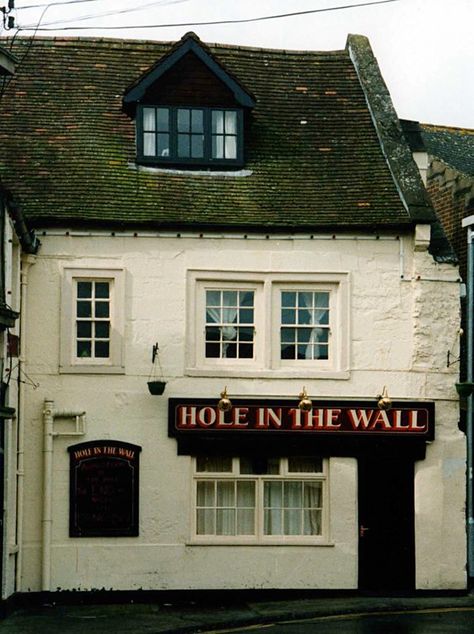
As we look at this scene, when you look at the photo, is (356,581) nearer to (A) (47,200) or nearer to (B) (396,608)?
(B) (396,608)

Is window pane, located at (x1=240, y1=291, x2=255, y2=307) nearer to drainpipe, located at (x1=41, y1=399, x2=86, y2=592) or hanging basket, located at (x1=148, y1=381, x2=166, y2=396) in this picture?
hanging basket, located at (x1=148, y1=381, x2=166, y2=396)

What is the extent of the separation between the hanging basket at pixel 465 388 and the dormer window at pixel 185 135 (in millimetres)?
5622

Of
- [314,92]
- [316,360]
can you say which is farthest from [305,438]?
[314,92]

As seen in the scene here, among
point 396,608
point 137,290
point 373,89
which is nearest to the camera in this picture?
point 396,608

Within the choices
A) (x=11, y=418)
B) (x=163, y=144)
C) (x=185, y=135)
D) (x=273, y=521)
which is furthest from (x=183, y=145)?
(x=273, y=521)

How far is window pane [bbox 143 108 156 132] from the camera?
23.5 metres

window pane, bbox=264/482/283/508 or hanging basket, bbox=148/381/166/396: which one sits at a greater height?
hanging basket, bbox=148/381/166/396

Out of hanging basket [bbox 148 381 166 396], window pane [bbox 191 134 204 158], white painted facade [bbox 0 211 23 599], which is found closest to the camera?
white painted facade [bbox 0 211 23 599]

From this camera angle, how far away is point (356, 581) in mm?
22094

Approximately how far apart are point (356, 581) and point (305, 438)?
2.56 meters

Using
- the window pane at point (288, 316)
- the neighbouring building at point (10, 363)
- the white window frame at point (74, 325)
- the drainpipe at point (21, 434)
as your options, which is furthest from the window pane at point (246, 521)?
the neighbouring building at point (10, 363)

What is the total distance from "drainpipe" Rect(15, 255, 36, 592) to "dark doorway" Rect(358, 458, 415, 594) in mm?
5727

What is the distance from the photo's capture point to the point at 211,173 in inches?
927

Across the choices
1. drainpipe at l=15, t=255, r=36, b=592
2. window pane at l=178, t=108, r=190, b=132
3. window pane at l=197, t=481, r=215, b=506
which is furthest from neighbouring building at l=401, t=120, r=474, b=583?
drainpipe at l=15, t=255, r=36, b=592
